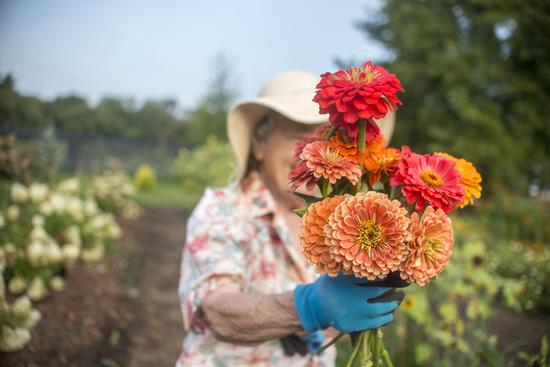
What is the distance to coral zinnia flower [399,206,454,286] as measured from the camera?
0.88m

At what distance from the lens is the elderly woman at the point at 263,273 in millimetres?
1129

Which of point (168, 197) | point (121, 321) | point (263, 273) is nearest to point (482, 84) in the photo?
point (168, 197)

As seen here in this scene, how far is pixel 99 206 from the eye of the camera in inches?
293

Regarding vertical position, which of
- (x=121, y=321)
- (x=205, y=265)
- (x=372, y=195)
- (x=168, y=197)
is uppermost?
(x=372, y=195)

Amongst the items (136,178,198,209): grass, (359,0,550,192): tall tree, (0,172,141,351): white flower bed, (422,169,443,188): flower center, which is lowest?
(136,178,198,209): grass

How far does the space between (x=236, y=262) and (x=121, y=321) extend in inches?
112

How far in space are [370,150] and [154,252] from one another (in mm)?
6211

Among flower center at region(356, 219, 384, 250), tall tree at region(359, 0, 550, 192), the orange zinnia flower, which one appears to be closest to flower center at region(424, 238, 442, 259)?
flower center at region(356, 219, 384, 250)

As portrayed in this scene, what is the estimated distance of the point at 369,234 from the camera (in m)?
0.89

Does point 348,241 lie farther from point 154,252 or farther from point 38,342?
point 154,252

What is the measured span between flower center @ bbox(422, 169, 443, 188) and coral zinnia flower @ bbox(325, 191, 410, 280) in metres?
0.10

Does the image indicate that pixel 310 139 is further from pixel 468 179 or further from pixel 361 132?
pixel 468 179

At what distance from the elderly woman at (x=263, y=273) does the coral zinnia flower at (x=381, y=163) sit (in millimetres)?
237

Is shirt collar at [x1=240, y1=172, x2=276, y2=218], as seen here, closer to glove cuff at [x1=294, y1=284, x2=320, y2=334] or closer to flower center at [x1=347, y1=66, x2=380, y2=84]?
glove cuff at [x1=294, y1=284, x2=320, y2=334]
